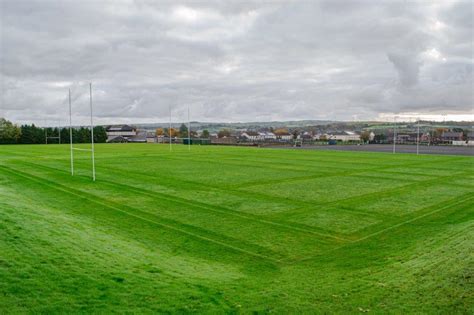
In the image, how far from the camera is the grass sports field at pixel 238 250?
309 inches

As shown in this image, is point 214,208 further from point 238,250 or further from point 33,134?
point 33,134

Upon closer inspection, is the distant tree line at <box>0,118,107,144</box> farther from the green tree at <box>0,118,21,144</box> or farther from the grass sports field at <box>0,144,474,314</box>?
the grass sports field at <box>0,144,474,314</box>

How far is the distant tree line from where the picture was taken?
10975 cm

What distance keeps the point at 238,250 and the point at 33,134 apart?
119 metres

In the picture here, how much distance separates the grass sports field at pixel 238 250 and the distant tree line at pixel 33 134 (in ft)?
318

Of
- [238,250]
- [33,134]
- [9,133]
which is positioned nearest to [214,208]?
[238,250]

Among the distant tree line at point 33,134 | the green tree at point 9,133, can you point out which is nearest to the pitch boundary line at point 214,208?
the distant tree line at point 33,134

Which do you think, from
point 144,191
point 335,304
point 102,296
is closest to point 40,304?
point 102,296

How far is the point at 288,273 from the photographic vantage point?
10539 millimetres

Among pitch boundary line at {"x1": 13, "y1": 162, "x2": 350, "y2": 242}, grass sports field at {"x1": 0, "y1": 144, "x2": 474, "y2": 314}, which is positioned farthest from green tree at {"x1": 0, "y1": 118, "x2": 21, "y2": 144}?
pitch boundary line at {"x1": 13, "y1": 162, "x2": 350, "y2": 242}

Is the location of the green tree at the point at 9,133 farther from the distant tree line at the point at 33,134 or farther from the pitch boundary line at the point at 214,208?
the pitch boundary line at the point at 214,208

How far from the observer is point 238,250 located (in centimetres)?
1264

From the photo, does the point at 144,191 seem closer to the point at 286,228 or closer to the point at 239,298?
the point at 286,228

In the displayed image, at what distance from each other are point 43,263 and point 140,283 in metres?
2.26
